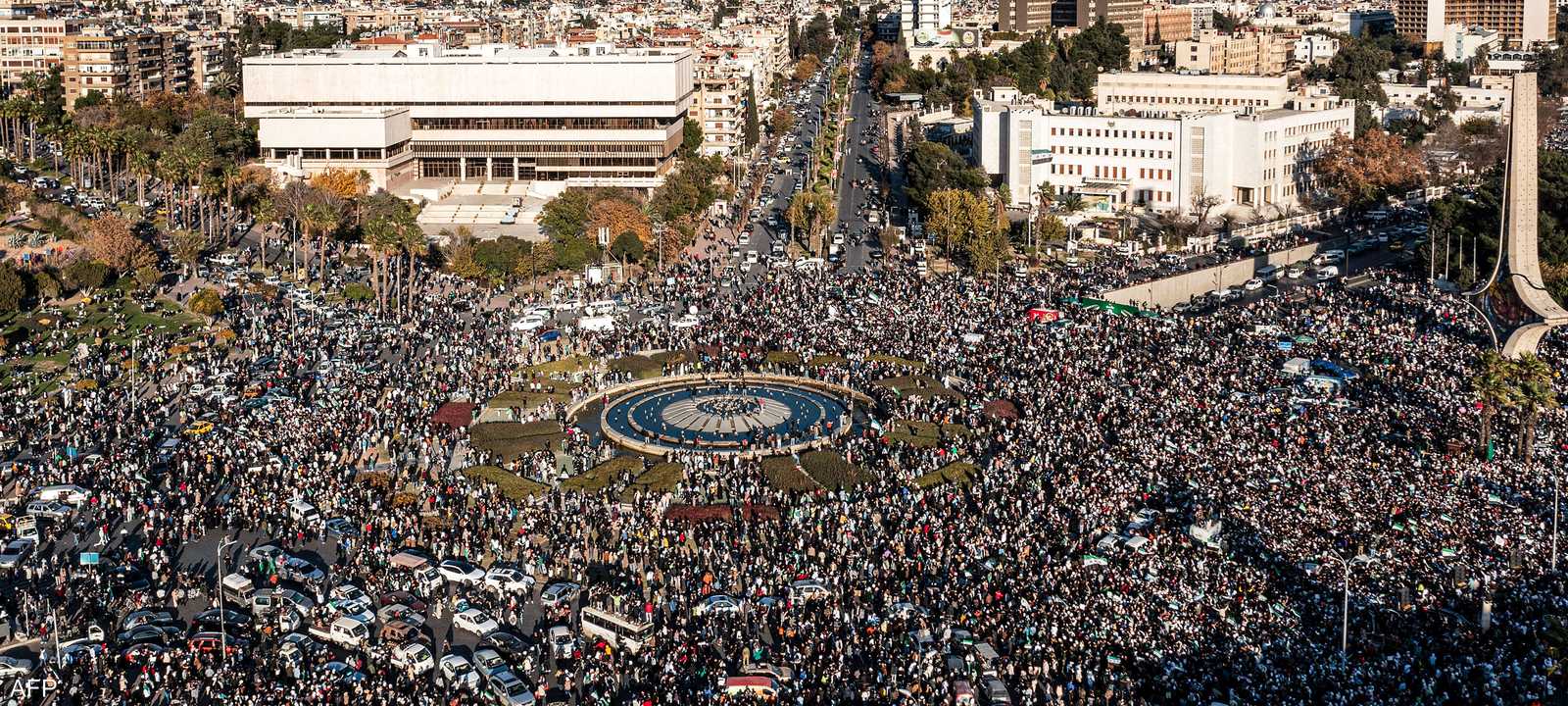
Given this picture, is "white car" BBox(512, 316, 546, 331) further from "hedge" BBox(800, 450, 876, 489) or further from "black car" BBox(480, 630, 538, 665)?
"black car" BBox(480, 630, 538, 665)

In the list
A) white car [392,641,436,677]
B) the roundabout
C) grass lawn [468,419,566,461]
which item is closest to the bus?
white car [392,641,436,677]

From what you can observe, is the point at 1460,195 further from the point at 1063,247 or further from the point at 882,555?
the point at 882,555

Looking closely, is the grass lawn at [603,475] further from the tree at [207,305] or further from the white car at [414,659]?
the tree at [207,305]

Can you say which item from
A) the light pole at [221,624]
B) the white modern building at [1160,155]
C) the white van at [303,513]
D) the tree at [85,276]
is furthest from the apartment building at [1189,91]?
the light pole at [221,624]

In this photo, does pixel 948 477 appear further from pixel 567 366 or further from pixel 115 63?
pixel 115 63

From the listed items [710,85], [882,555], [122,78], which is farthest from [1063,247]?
[122,78]
